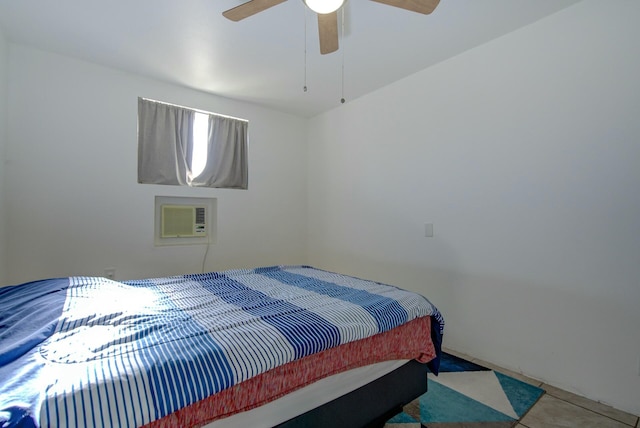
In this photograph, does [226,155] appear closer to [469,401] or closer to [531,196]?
[531,196]

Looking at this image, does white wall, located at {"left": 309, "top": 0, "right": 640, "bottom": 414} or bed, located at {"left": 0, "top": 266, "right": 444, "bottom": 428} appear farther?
white wall, located at {"left": 309, "top": 0, "right": 640, "bottom": 414}

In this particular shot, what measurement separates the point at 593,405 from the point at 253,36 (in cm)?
331

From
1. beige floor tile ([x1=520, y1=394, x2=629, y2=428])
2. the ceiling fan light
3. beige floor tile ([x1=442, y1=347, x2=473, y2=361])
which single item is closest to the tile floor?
beige floor tile ([x1=520, y1=394, x2=629, y2=428])

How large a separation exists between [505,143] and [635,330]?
1.38 meters

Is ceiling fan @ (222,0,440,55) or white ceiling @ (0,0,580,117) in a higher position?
white ceiling @ (0,0,580,117)

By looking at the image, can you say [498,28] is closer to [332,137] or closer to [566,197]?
[566,197]

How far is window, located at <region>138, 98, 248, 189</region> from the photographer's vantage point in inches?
122

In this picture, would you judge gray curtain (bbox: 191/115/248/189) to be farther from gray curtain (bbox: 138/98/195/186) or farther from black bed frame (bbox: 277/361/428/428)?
black bed frame (bbox: 277/361/428/428)

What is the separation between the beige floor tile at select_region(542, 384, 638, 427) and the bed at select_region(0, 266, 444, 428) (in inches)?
34.5

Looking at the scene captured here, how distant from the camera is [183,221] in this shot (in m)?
3.32

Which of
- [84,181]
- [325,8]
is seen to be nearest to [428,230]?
[325,8]

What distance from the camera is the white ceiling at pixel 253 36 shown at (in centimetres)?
205

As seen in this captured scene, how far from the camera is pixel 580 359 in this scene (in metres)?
1.98

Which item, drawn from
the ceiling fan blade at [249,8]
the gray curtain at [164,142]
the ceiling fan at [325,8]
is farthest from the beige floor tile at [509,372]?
the gray curtain at [164,142]
